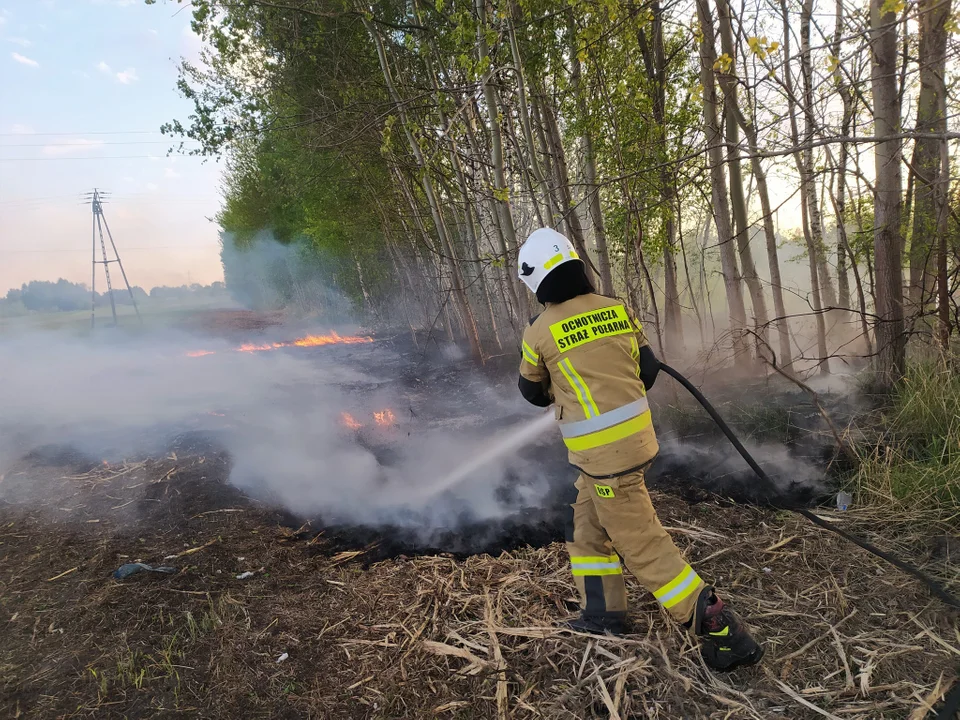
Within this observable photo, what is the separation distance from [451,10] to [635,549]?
23.8 feet

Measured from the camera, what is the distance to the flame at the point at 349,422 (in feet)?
26.6

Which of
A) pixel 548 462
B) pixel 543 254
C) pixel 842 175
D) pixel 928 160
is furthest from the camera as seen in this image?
pixel 842 175

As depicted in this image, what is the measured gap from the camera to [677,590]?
249cm

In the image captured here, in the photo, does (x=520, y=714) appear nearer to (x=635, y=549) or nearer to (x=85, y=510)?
(x=635, y=549)

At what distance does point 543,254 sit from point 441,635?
228 cm

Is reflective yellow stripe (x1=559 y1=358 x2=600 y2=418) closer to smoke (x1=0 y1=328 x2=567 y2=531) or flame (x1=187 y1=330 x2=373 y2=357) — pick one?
smoke (x1=0 y1=328 x2=567 y2=531)

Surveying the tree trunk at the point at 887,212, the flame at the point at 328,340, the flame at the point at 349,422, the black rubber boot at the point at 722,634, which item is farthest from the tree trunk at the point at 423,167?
the flame at the point at 328,340

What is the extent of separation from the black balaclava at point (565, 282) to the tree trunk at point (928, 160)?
2910 mm

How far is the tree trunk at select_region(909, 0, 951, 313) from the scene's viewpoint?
400cm

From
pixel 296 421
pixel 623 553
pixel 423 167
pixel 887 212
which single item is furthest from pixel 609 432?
pixel 296 421

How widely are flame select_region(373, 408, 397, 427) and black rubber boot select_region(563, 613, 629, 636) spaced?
580cm

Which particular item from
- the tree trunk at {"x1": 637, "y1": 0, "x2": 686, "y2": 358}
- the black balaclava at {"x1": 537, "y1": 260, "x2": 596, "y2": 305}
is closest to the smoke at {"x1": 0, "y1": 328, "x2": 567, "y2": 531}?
the black balaclava at {"x1": 537, "y1": 260, "x2": 596, "y2": 305}

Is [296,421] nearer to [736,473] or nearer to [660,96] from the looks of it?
[736,473]

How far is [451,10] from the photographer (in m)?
6.93
